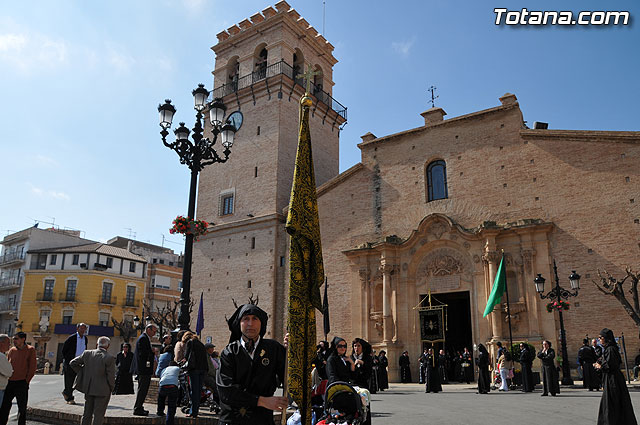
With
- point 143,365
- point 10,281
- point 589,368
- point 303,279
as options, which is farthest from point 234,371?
point 10,281

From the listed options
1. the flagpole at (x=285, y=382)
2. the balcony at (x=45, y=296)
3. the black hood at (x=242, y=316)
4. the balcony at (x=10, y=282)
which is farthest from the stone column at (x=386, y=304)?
the balcony at (x=10, y=282)

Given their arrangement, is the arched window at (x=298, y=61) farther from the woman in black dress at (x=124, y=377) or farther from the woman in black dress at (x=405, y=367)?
the woman in black dress at (x=124, y=377)

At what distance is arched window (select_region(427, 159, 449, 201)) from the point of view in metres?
22.9

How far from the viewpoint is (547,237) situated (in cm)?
1959

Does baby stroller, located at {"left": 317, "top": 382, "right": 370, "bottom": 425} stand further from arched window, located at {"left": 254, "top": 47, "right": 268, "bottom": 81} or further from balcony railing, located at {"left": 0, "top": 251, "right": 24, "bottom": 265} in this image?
balcony railing, located at {"left": 0, "top": 251, "right": 24, "bottom": 265}

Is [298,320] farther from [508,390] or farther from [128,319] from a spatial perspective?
[128,319]

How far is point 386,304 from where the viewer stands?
72.6 feet

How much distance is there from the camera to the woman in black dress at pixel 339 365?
19.5 feet

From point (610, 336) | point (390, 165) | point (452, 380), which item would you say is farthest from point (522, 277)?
point (610, 336)

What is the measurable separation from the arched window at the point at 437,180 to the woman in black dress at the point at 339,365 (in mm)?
17482

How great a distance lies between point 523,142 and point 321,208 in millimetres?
10005

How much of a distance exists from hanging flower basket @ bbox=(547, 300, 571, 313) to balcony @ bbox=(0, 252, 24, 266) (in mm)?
42479

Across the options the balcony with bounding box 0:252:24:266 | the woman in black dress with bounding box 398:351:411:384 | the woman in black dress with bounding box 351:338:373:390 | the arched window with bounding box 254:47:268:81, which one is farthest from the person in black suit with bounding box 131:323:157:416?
the balcony with bounding box 0:252:24:266

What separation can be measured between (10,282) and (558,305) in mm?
44078
